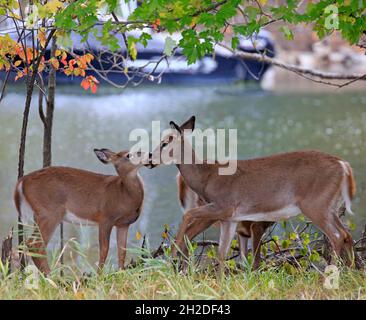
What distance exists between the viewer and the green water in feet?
38.8

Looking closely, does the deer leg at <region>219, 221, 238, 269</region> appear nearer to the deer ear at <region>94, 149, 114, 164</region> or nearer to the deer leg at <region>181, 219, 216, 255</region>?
the deer leg at <region>181, 219, 216, 255</region>

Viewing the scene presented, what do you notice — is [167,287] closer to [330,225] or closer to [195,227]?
[195,227]

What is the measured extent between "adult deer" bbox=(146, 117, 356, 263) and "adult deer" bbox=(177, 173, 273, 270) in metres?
Answer: 0.11

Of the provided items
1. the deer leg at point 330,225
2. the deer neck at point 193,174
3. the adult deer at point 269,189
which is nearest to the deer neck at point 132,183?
the adult deer at point 269,189

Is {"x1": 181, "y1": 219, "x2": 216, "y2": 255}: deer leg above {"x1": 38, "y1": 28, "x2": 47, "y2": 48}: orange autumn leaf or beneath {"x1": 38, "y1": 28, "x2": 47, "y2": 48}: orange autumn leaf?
beneath

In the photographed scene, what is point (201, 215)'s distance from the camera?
6336 mm

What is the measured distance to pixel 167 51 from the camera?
230 inches

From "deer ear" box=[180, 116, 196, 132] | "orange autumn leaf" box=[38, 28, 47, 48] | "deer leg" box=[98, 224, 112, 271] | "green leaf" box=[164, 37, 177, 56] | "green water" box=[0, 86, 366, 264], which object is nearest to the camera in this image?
"green leaf" box=[164, 37, 177, 56]

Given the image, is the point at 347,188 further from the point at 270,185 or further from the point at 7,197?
the point at 7,197

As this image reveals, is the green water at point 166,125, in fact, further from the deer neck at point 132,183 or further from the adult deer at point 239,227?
the deer neck at point 132,183

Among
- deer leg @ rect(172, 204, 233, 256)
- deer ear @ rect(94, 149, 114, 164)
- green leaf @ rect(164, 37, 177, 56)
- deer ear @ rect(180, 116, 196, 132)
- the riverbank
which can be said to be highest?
green leaf @ rect(164, 37, 177, 56)

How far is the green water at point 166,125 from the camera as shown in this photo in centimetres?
1184

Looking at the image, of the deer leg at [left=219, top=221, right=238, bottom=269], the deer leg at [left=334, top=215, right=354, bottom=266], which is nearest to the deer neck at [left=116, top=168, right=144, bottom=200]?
the deer leg at [left=219, top=221, right=238, bottom=269]
